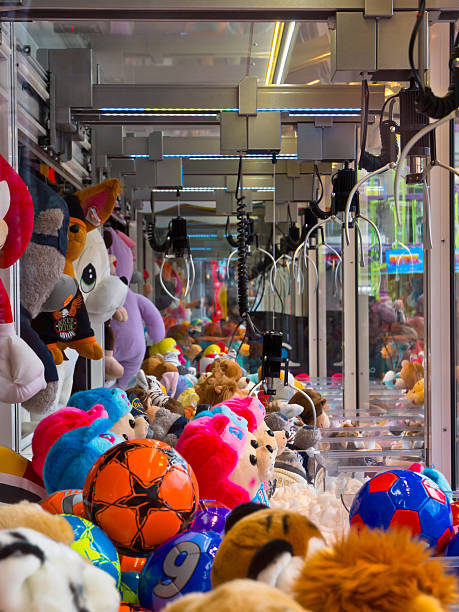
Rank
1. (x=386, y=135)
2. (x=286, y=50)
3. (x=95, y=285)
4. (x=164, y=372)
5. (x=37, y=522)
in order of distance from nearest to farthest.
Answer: (x=37, y=522) → (x=386, y=135) → (x=286, y=50) → (x=95, y=285) → (x=164, y=372)

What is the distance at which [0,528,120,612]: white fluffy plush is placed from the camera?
1.67 feet

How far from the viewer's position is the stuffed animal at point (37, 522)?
63cm

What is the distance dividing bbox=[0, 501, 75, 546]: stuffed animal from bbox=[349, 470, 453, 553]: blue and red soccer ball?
45 cm

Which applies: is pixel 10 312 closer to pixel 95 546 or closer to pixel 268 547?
pixel 95 546

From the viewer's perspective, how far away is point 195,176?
374 centimetres

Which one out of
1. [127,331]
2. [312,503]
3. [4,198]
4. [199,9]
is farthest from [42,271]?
[127,331]

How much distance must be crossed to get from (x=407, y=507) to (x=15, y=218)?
967mm

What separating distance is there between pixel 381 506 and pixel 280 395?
1.58m

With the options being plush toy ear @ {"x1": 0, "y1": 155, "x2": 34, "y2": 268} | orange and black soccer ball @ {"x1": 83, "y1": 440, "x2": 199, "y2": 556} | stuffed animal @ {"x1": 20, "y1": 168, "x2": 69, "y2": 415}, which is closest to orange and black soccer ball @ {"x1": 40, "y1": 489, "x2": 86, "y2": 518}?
orange and black soccer ball @ {"x1": 83, "y1": 440, "x2": 199, "y2": 556}

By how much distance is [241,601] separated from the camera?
42 cm

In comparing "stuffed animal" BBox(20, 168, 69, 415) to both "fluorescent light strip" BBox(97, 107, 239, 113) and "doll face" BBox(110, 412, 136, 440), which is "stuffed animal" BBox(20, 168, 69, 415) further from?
"fluorescent light strip" BBox(97, 107, 239, 113)

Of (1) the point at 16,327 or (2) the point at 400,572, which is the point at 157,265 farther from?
(2) the point at 400,572

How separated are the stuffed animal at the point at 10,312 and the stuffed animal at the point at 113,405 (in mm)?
141

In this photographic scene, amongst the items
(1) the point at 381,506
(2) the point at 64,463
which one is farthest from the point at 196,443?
(1) the point at 381,506
